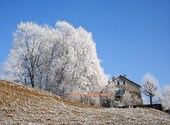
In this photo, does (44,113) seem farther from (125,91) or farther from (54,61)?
(125,91)

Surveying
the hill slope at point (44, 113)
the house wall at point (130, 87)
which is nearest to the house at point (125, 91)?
the house wall at point (130, 87)

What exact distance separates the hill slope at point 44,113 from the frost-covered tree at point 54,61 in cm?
2265

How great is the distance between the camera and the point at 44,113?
2930cm

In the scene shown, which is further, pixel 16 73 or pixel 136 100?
pixel 136 100

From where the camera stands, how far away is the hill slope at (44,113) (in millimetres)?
24703

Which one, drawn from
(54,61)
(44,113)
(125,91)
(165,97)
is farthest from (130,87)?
(44,113)

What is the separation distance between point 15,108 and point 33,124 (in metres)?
7.43

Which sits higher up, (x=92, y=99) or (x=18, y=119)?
(x=92, y=99)

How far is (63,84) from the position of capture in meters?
59.4

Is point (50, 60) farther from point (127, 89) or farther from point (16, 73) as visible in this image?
point (127, 89)

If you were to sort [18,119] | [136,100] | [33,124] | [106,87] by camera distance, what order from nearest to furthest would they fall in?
1. [33,124]
2. [18,119]
3. [106,87]
4. [136,100]

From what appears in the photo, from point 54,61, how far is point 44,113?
33.1 meters

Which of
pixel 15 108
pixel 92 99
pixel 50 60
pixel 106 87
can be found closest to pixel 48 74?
pixel 50 60

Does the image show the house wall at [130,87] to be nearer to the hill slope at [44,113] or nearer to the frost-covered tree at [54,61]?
the frost-covered tree at [54,61]
